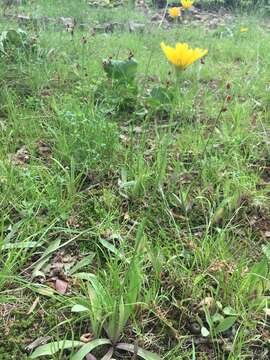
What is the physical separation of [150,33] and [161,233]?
377cm

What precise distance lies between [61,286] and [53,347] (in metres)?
0.28

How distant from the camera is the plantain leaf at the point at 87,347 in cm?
117

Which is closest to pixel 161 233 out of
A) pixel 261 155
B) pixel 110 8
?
pixel 261 155

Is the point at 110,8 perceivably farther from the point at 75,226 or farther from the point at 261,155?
the point at 75,226

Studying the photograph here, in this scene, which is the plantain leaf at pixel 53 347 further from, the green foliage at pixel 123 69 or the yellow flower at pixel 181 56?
the green foliage at pixel 123 69

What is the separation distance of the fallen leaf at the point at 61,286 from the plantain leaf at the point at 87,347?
26cm

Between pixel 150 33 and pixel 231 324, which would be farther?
pixel 150 33

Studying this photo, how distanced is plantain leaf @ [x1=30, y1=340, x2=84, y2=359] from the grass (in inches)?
1.5

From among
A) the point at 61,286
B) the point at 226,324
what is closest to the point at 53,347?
the point at 61,286

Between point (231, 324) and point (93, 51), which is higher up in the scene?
point (93, 51)

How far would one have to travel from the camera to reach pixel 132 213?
181cm

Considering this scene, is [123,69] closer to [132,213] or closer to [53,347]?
[132,213]

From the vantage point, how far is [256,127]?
2555mm

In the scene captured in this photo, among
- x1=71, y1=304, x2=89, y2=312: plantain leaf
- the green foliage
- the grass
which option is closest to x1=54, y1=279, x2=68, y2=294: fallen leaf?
the grass
